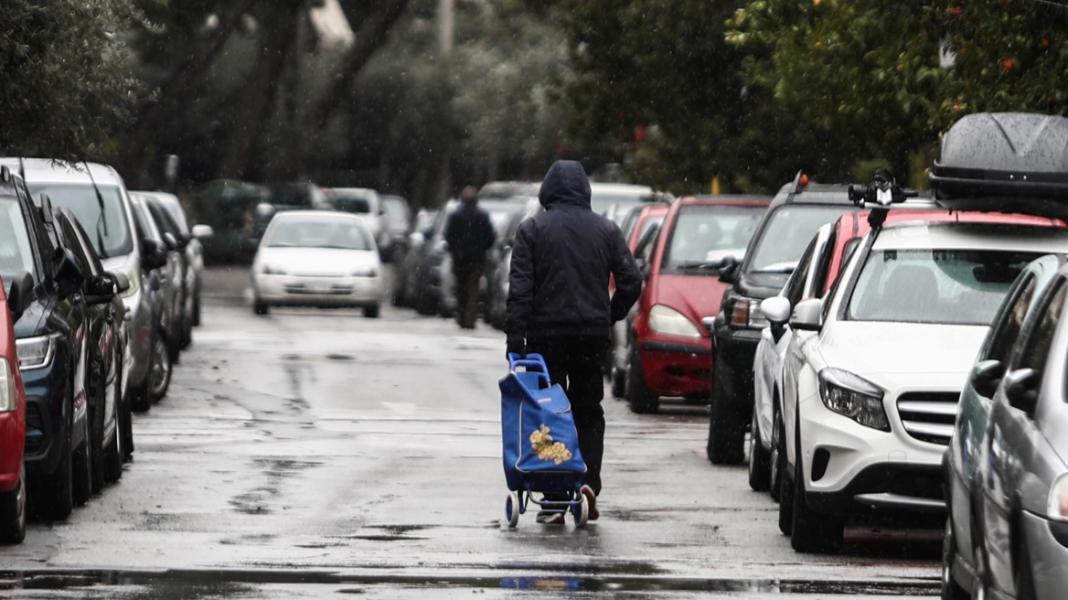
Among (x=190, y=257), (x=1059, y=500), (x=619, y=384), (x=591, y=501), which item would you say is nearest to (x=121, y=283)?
(x=591, y=501)

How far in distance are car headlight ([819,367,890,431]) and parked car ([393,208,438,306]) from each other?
1052 inches

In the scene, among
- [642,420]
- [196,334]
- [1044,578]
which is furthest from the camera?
[196,334]

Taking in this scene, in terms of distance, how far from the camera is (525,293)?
1249 centimetres

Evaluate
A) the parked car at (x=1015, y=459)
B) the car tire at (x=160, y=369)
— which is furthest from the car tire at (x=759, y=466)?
the car tire at (x=160, y=369)

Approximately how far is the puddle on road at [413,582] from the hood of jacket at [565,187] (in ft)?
9.50

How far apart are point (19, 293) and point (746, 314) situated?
5.97 m

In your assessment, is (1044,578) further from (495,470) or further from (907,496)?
(495,470)

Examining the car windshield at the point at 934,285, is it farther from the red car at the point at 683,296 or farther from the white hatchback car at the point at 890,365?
the red car at the point at 683,296

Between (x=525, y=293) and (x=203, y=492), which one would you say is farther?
(x=203, y=492)

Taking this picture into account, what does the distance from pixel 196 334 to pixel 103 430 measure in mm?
16391

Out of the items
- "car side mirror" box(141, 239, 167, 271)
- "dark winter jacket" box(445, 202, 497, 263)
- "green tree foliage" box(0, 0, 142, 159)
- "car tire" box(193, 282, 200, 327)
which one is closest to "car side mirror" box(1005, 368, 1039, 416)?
"green tree foliage" box(0, 0, 142, 159)

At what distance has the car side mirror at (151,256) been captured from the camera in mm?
18906

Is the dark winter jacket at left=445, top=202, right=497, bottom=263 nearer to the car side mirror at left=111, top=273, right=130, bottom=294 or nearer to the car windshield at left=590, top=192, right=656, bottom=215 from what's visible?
the car windshield at left=590, top=192, right=656, bottom=215

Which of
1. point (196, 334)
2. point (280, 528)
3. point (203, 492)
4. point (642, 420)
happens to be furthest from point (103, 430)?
point (196, 334)
